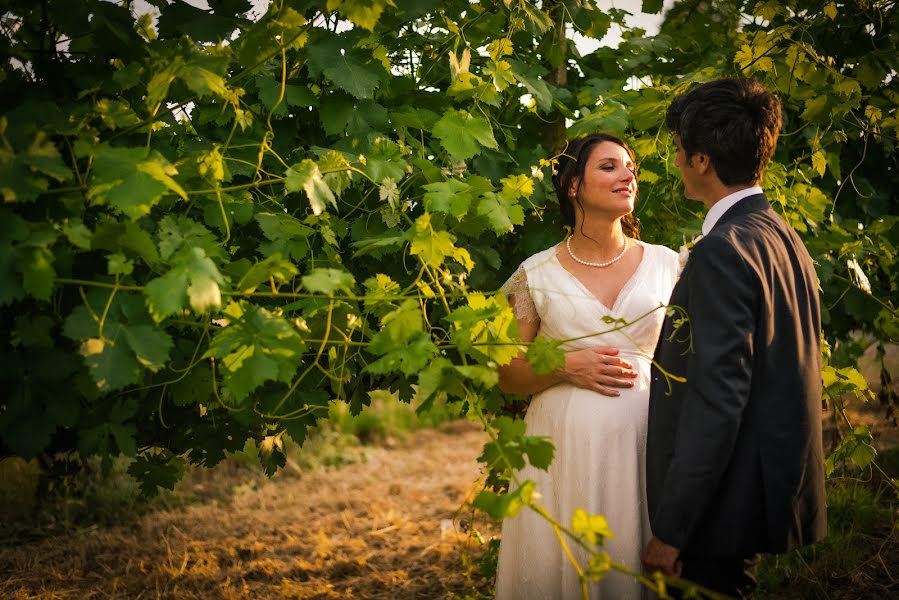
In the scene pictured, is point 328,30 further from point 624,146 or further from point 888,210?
point 888,210

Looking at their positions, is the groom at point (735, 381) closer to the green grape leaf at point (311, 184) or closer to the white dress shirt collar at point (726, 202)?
the white dress shirt collar at point (726, 202)

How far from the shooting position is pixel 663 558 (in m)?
1.88

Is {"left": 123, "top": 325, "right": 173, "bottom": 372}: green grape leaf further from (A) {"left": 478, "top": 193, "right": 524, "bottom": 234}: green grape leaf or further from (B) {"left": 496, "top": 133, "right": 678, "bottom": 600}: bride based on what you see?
(B) {"left": 496, "top": 133, "right": 678, "bottom": 600}: bride

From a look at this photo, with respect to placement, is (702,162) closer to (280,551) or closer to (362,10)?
(362,10)

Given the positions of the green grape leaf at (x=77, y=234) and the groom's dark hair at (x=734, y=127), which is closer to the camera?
the green grape leaf at (x=77, y=234)

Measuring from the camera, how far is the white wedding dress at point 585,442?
2.22 m

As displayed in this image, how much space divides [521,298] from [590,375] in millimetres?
371

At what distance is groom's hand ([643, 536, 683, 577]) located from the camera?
186cm

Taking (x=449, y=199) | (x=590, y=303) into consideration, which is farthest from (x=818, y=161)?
(x=449, y=199)

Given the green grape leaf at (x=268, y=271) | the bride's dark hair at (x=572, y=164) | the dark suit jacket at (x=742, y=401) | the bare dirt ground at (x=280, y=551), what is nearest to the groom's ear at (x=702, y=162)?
the dark suit jacket at (x=742, y=401)

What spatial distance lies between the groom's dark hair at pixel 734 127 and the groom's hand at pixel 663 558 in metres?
1.00

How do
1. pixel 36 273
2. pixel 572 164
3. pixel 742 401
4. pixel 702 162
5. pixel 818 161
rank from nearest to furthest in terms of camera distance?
pixel 36 273 → pixel 742 401 → pixel 702 162 → pixel 572 164 → pixel 818 161

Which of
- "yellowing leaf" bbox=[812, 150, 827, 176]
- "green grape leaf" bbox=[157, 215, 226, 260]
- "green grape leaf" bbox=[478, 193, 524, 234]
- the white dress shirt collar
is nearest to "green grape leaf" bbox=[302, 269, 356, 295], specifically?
"green grape leaf" bbox=[157, 215, 226, 260]

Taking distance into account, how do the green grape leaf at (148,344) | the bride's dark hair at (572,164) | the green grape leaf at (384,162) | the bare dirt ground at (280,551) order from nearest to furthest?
the green grape leaf at (148,344) < the green grape leaf at (384,162) < the bride's dark hair at (572,164) < the bare dirt ground at (280,551)
